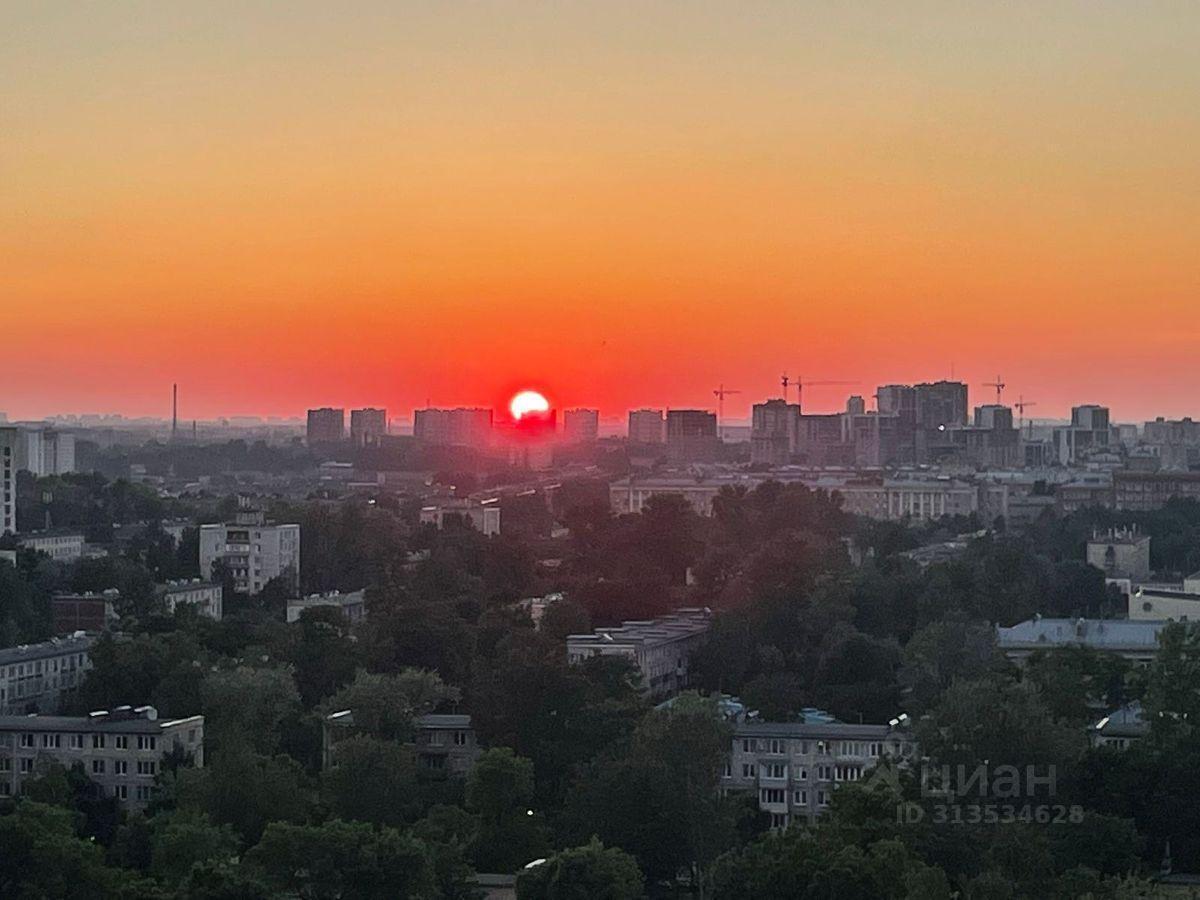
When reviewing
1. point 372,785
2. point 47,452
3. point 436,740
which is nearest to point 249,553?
point 436,740

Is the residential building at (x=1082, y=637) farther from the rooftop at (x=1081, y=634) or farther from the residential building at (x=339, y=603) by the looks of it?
the residential building at (x=339, y=603)

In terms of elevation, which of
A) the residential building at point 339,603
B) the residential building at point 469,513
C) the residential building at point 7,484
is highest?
the residential building at point 7,484

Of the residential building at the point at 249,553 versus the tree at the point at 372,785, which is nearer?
the tree at the point at 372,785

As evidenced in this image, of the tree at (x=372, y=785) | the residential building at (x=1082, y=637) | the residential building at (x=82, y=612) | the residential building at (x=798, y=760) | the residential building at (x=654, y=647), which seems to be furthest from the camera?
the residential building at (x=82, y=612)

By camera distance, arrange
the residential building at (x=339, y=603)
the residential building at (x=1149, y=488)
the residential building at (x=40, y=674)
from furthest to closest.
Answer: the residential building at (x=1149, y=488) < the residential building at (x=339, y=603) < the residential building at (x=40, y=674)

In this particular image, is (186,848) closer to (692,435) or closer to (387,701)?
(387,701)

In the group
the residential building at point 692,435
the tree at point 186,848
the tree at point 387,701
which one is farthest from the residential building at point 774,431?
the tree at point 186,848

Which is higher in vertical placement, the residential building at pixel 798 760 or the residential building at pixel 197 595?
the residential building at pixel 197 595
